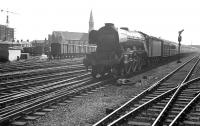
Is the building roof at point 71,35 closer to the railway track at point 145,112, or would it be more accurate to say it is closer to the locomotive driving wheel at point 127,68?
the locomotive driving wheel at point 127,68

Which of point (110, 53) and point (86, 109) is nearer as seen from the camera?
point (86, 109)

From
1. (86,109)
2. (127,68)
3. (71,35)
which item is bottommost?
(86,109)

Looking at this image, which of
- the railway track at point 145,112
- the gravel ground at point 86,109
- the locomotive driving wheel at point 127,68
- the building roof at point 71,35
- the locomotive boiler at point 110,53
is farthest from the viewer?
the building roof at point 71,35

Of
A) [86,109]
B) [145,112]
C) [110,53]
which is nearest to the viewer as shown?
[145,112]

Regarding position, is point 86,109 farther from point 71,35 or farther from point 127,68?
point 71,35

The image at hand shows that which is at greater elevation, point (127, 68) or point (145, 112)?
point (127, 68)

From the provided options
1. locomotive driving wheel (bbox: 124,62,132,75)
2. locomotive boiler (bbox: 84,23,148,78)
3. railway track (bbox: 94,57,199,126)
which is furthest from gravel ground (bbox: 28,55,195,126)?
locomotive driving wheel (bbox: 124,62,132,75)

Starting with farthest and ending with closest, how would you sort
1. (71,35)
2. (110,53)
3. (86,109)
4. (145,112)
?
(71,35)
(110,53)
(86,109)
(145,112)

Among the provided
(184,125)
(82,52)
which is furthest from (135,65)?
(82,52)

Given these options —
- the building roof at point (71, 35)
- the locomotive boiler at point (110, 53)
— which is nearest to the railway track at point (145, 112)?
the locomotive boiler at point (110, 53)

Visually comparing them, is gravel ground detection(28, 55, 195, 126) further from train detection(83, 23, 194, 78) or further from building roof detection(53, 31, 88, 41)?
building roof detection(53, 31, 88, 41)

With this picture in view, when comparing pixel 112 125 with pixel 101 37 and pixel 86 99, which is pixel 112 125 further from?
pixel 101 37

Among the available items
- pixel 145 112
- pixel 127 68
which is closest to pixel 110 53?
pixel 127 68

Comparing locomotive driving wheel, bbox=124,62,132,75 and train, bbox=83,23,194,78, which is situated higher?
train, bbox=83,23,194,78
